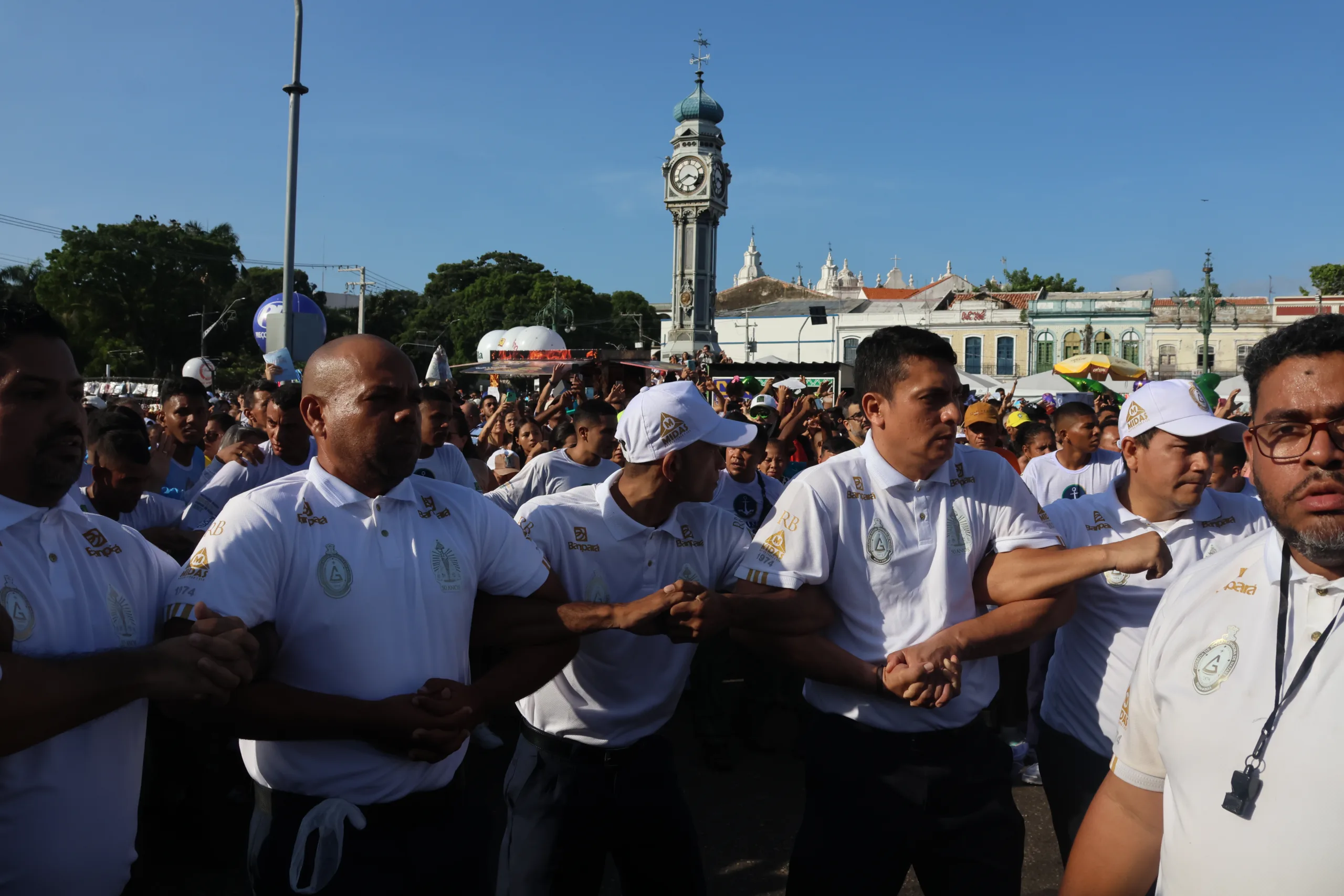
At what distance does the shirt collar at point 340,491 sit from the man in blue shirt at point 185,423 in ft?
14.8

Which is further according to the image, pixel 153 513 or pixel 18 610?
pixel 153 513

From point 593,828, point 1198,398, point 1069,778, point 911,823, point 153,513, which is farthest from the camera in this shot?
point 153,513

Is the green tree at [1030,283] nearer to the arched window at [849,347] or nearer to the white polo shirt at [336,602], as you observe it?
the arched window at [849,347]

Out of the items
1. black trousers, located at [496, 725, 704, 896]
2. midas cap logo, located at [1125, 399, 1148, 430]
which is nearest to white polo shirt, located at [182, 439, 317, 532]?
black trousers, located at [496, 725, 704, 896]

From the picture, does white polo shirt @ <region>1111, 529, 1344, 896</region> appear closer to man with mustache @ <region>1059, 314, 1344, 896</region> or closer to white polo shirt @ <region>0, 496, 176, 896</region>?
man with mustache @ <region>1059, 314, 1344, 896</region>

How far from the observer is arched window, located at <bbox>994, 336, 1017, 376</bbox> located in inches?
2452

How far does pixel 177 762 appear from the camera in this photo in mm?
4660

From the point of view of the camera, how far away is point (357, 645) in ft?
7.79

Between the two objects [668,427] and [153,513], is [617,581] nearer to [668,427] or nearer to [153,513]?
[668,427]

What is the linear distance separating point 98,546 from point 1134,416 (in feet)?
10.7

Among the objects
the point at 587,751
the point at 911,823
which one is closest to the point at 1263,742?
the point at 911,823

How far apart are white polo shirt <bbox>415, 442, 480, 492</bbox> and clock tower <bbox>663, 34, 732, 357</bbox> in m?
65.2

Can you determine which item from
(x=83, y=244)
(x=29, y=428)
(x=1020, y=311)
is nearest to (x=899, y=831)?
(x=29, y=428)

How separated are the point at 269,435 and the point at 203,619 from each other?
4414mm
